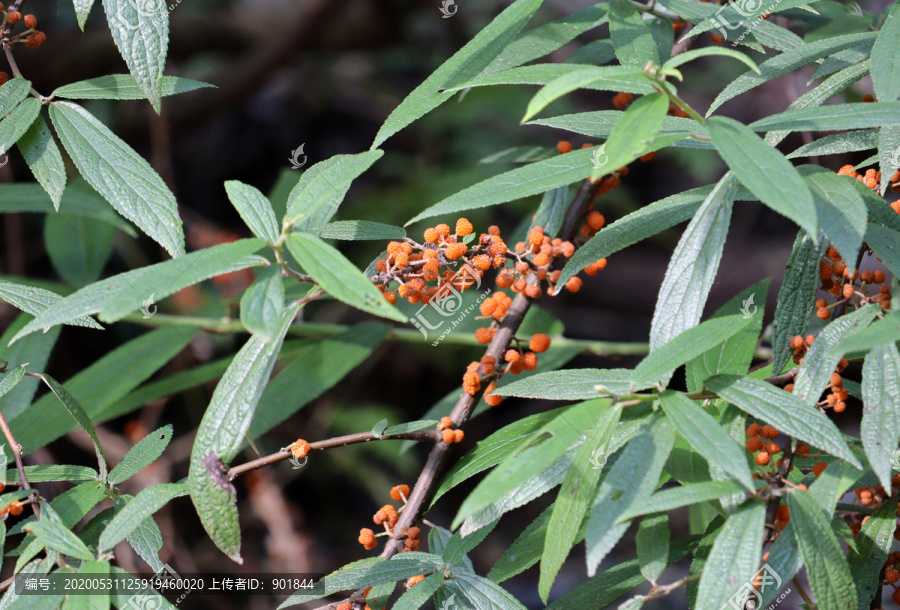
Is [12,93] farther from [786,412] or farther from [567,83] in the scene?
[786,412]

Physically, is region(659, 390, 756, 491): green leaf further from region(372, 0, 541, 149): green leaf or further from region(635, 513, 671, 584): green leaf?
region(372, 0, 541, 149): green leaf

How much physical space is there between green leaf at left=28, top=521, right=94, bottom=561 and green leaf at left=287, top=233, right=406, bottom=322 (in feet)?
1.37

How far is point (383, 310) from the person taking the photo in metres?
0.65

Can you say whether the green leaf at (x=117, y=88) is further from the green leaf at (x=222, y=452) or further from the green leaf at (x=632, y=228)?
the green leaf at (x=632, y=228)

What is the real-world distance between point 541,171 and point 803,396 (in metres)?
0.40

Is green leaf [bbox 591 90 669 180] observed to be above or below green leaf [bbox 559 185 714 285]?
above

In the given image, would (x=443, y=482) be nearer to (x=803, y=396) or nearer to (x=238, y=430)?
(x=238, y=430)

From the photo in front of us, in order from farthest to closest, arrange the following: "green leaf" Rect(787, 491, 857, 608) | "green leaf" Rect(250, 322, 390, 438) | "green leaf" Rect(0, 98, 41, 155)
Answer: "green leaf" Rect(250, 322, 390, 438)
"green leaf" Rect(0, 98, 41, 155)
"green leaf" Rect(787, 491, 857, 608)

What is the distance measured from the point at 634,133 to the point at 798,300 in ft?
1.28

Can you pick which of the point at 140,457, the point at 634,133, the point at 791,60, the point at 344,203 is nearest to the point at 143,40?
the point at 140,457

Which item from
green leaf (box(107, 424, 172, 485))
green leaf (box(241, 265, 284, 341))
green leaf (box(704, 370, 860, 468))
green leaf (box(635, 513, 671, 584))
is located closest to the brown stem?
A: green leaf (box(107, 424, 172, 485))

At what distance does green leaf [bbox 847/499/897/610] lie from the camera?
0.88 m

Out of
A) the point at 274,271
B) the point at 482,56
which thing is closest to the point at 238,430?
the point at 274,271

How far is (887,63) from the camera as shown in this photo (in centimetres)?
85
